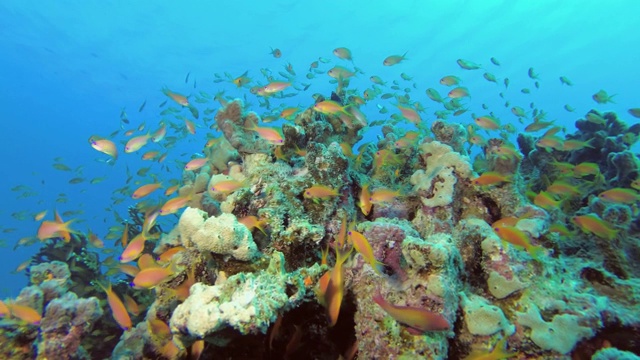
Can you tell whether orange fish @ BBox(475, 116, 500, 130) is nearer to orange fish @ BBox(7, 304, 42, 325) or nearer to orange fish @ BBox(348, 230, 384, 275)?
orange fish @ BBox(348, 230, 384, 275)

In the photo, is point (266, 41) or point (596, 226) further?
point (266, 41)

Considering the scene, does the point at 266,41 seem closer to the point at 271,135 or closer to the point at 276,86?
the point at 276,86

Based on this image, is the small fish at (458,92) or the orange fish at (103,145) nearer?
the orange fish at (103,145)

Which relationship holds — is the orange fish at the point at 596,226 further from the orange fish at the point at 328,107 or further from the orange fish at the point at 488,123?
the orange fish at the point at 488,123

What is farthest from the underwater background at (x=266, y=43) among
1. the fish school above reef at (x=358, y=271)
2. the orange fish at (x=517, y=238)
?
the orange fish at (x=517, y=238)

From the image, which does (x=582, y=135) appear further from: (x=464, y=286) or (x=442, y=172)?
(x=464, y=286)

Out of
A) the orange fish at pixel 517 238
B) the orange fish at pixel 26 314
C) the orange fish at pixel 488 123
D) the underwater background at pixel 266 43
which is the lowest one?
the orange fish at pixel 26 314

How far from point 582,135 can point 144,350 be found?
11.0 meters

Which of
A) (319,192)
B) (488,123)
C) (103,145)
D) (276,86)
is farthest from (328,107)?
(103,145)

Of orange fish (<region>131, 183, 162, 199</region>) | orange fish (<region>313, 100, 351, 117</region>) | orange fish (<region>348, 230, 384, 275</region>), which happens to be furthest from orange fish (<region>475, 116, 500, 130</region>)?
orange fish (<region>131, 183, 162, 199</region>)

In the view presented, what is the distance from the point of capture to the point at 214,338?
217 cm

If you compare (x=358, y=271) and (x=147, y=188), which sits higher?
(x=147, y=188)

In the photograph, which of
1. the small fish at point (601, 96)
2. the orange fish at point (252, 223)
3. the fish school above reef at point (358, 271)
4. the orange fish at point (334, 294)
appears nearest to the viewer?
the fish school above reef at point (358, 271)

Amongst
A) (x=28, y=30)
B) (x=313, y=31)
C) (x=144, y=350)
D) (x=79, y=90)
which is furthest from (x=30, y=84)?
(x=144, y=350)
